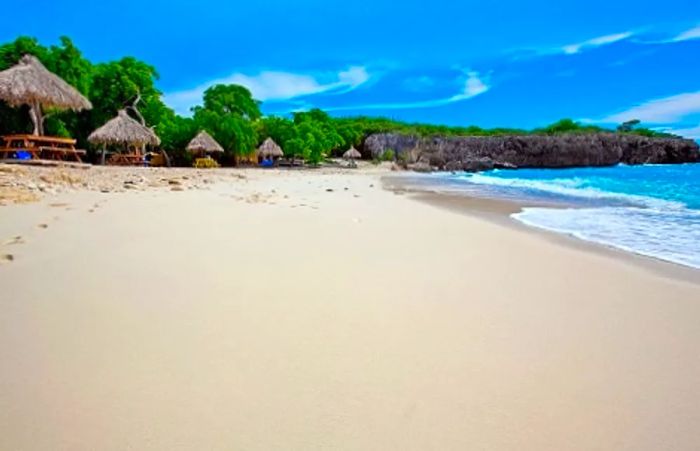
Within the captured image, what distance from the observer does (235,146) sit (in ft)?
92.0

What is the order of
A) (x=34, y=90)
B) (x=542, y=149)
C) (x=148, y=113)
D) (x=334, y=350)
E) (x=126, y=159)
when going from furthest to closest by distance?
1. (x=542, y=149)
2. (x=148, y=113)
3. (x=126, y=159)
4. (x=34, y=90)
5. (x=334, y=350)

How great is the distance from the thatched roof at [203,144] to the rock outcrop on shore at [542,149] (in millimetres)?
39155

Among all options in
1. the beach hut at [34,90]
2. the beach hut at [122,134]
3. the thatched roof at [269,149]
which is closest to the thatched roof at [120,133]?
the beach hut at [122,134]

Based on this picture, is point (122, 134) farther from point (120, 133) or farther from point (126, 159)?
point (126, 159)

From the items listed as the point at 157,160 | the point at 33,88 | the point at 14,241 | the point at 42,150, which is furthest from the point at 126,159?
the point at 14,241

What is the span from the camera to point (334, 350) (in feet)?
5.44

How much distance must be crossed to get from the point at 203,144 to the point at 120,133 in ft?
20.0

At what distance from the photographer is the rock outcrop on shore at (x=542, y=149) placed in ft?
215

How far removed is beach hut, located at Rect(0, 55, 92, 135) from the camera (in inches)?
557

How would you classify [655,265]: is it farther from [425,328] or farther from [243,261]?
[243,261]

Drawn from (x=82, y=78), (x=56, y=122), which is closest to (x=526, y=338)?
(x=56, y=122)

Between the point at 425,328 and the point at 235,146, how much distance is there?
27.7 metres

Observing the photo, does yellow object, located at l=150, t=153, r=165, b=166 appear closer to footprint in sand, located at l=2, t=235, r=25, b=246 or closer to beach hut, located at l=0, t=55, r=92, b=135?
beach hut, located at l=0, t=55, r=92, b=135

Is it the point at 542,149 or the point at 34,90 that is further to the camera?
the point at 542,149
